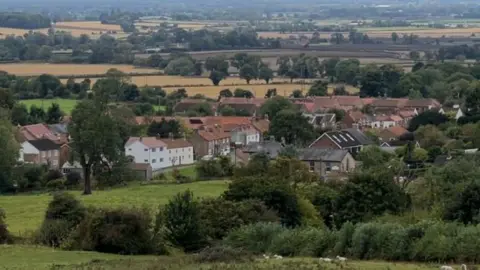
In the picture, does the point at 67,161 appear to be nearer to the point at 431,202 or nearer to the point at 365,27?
the point at 431,202

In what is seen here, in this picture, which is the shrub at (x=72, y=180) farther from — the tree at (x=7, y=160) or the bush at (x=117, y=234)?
the bush at (x=117, y=234)

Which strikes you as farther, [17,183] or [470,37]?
[470,37]

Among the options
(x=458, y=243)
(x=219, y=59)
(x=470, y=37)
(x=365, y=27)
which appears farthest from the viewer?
(x=365, y=27)

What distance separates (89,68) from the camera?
10025 cm

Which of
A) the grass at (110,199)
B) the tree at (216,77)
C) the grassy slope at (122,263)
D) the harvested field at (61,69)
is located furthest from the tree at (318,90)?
the grassy slope at (122,263)

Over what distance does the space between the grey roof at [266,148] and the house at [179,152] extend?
289 cm

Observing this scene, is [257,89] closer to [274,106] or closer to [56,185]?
[274,106]

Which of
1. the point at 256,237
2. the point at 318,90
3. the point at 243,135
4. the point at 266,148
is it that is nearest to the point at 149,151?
the point at 266,148

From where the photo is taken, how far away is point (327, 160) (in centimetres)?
4388

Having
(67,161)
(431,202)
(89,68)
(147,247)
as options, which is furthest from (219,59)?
(147,247)

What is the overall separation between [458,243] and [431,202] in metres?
9.75

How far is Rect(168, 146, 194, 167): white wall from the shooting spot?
1938 inches

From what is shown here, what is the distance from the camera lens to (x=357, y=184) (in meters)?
27.4

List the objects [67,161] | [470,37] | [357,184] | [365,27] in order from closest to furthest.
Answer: [357,184] → [67,161] → [470,37] → [365,27]
